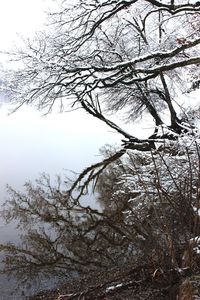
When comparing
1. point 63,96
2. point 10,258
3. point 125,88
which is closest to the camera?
point 10,258

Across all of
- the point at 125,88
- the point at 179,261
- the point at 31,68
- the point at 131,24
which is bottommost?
the point at 179,261

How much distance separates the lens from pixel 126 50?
1406 centimetres

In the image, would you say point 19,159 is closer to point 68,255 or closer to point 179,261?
point 68,255

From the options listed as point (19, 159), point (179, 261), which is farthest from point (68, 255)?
point (19, 159)

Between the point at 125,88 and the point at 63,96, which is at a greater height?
the point at 125,88

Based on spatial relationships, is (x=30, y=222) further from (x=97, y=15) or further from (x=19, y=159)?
(x=19, y=159)

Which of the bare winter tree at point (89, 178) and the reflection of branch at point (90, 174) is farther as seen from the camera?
the reflection of branch at point (90, 174)

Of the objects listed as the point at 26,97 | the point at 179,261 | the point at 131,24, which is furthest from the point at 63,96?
the point at 179,261

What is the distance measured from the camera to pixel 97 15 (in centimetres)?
930

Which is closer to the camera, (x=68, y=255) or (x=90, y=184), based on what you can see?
(x=68, y=255)

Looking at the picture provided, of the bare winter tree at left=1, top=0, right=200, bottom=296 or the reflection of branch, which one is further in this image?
the reflection of branch

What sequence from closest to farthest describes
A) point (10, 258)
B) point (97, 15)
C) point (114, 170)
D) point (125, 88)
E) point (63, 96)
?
point (10, 258), point (97, 15), point (63, 96), point (114, 170), point (125, 88)

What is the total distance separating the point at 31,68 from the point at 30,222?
3.96 meters

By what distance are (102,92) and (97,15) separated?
660 cm
